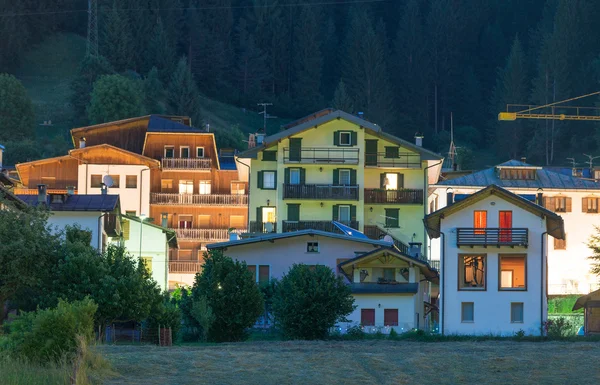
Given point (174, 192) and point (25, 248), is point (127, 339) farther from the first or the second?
point (174, 192)

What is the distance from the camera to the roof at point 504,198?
6212cm

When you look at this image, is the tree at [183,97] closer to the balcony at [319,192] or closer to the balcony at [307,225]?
the balcony at [319,192]

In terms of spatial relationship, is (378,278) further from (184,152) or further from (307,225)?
(184,152)

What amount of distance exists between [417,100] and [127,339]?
14420 centimetres

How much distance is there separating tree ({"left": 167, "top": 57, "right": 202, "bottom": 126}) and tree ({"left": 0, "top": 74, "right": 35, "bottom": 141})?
1848cm

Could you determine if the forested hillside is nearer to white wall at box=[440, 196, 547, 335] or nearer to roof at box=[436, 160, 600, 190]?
roof at box=[436, 160, 600, 190]

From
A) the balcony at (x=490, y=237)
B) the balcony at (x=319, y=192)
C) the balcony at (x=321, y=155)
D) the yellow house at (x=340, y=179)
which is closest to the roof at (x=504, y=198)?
the balcony at (x=490, y=237)

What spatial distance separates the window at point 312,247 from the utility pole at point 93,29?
9296cm

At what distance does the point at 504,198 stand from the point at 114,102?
77935mm

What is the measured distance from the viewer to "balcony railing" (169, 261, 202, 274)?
98.6 m

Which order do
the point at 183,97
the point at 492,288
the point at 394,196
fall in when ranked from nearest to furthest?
the point at 492,288 < the point at 394,196 < the point at 183,97

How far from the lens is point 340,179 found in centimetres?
8625

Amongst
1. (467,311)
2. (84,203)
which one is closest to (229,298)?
(467,311)

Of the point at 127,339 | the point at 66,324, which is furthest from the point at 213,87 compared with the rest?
the point at 66,324
